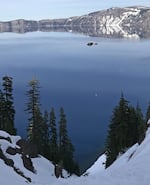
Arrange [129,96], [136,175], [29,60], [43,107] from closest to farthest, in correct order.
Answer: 1. [136,175]
2. [43,107]
3. [129,96]
4. [29,60]

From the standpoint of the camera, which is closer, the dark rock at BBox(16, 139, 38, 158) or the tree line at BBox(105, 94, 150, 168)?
the dark rock at BBox(16, 139, 38, 158)

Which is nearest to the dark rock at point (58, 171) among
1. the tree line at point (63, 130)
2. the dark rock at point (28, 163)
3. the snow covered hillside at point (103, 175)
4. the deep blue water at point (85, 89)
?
the snow covered hillside at point (103, 175)

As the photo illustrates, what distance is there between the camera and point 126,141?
41312 millimetres

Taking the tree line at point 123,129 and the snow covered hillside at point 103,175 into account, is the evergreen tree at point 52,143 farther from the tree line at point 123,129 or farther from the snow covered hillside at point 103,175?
the snow covered hillside at point 103,175

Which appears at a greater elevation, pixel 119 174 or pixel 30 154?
pixel 119 174

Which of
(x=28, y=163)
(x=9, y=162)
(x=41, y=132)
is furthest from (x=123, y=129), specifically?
(x=9, y=162)

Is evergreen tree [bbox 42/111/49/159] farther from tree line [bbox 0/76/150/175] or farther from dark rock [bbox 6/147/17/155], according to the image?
dark rock [bbox 6/147/17/155]

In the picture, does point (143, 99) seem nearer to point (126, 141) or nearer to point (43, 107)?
point (43, 107)

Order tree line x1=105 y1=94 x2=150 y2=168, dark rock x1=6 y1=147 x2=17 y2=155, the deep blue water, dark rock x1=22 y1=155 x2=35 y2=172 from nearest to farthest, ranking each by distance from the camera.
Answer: dark rock x1=22 y1=155 x2=35 y2=172
dark rock x1=6 y1=147 x2=17 y2=155
tree line x1=105 y1=94 x2=150 y2=168
the deep blue water

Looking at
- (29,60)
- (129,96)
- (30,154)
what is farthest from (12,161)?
(29,60)

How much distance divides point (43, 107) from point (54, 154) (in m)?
43.8

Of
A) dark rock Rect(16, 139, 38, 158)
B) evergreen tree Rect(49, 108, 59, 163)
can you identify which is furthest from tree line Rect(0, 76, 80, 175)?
dark rock Rect(16, 139, 38, 158)

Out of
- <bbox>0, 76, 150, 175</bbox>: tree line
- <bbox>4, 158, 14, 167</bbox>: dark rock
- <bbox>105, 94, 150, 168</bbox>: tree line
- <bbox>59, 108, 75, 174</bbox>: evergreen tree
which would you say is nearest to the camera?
<bbox>4, 158, 14, 167</bbox>: dark rock

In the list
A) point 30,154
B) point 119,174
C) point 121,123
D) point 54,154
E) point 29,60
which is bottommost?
point 29,60
